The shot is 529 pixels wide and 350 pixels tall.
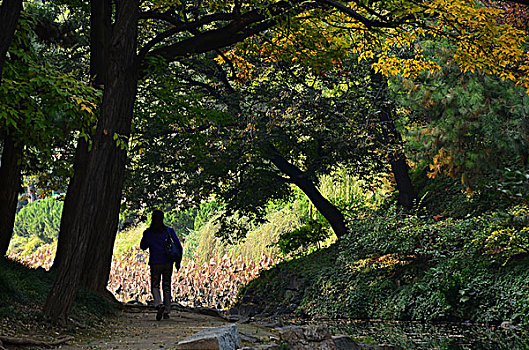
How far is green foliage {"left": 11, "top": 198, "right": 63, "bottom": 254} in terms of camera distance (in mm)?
39906

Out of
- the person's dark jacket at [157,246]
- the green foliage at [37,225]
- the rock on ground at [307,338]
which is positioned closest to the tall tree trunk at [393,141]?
the person's dark jacket at [157,246]

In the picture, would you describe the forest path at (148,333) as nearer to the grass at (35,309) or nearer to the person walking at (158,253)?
the grass at (35,309)

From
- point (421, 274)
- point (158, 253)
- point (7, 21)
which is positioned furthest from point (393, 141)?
point (7, 21)

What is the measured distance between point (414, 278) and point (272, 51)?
5810mm

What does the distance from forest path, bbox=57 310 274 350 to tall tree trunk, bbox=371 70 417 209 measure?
7248 millimetres

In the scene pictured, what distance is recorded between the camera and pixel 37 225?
41375 millimetres

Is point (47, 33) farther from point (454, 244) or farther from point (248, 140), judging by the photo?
point (454, 244)

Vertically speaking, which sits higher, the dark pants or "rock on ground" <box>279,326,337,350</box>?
the dark pants

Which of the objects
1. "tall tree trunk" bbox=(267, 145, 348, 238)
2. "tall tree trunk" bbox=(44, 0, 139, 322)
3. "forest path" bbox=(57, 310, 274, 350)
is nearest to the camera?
"forest path" bbox=(57, 310, 274, 350)

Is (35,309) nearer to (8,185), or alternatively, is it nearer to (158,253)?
(158,253)

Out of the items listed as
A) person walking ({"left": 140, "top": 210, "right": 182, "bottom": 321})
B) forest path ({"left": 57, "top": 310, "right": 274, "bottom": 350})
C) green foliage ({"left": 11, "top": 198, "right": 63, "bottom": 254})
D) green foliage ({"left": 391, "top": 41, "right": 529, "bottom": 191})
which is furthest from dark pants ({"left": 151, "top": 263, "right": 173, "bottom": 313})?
green foliage ({"left": 11, "top": 198, "right": 63, "bottom": 254})

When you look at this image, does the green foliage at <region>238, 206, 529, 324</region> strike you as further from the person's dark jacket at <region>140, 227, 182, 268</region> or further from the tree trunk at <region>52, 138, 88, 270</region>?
the tree trunk at <region>52, 138, 88, 270</region>

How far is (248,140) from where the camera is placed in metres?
14.8

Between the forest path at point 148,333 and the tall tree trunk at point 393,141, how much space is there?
7.25 m
